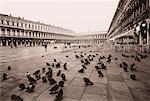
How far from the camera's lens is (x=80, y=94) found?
4012 mm

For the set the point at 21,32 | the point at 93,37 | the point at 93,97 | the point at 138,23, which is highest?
the point at 93,37

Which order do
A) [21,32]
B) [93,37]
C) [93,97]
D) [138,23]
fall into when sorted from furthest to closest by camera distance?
1. [93,37]
2. [21,32]
3. [138,23]
4. [93,97]

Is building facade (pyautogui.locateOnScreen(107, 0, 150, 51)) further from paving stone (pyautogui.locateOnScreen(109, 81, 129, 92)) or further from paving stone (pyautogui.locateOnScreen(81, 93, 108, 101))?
paving stone (pyautogui.locateOnScreen(81, 93, 108, 101))

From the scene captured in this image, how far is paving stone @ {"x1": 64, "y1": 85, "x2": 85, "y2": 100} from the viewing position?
3883 mm

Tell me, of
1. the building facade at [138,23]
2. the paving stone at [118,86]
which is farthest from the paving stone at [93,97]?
the building facade at [138,23]

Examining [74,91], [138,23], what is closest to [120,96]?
[74,91]

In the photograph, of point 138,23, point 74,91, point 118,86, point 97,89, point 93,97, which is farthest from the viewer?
point 138,23

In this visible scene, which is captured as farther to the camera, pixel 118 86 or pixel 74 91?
pixel 118 86

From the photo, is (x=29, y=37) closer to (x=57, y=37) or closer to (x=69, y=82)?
(x=57, y=37)

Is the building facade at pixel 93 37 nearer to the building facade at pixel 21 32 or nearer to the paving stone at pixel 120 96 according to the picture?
the building facade at pixel 21 32

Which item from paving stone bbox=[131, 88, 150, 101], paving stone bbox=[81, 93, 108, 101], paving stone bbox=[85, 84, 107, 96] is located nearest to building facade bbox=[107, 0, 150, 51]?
paving stone bbox=[131, 88, 150, 101]

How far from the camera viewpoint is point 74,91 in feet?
13.9

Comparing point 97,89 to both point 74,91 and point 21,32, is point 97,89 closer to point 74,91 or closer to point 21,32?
point 74,91

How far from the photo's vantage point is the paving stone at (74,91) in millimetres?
3883
